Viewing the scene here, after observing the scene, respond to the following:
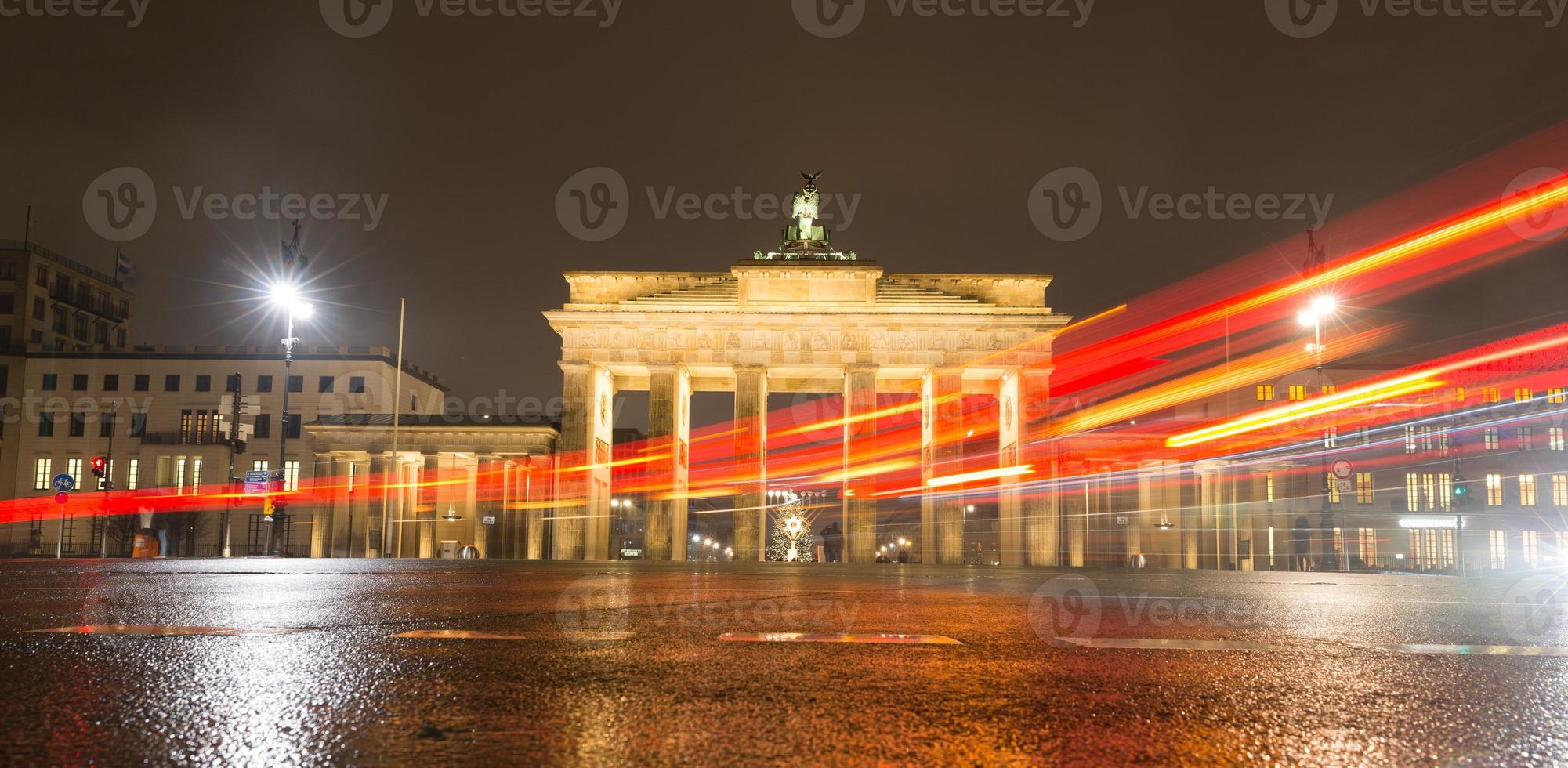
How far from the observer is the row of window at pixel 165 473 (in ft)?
236

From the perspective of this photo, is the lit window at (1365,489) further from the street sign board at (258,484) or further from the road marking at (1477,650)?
the road marking at (1477,650)

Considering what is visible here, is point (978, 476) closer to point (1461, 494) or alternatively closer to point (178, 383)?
point (1461, 494)

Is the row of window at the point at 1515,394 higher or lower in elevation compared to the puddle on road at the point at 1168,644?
higher

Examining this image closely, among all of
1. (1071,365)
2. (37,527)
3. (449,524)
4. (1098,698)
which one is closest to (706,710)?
(1098,698)

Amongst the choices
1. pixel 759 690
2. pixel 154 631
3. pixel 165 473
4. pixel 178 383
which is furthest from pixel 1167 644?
pixel 178 383

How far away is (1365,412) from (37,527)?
3147 inches

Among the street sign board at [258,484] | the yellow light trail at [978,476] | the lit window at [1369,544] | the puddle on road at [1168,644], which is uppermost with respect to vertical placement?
the yellow light trail at [978,476]

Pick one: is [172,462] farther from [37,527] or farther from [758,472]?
[758,472]

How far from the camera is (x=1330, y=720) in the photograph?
11.3 feet

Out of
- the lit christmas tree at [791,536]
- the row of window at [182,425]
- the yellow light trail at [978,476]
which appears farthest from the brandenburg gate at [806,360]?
the row of window at [182,425]

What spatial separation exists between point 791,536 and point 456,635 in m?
43.9

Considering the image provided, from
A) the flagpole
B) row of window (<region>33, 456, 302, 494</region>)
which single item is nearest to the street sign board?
the flagpole

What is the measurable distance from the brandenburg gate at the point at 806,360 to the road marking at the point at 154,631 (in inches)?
1826

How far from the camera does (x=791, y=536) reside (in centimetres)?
4947
